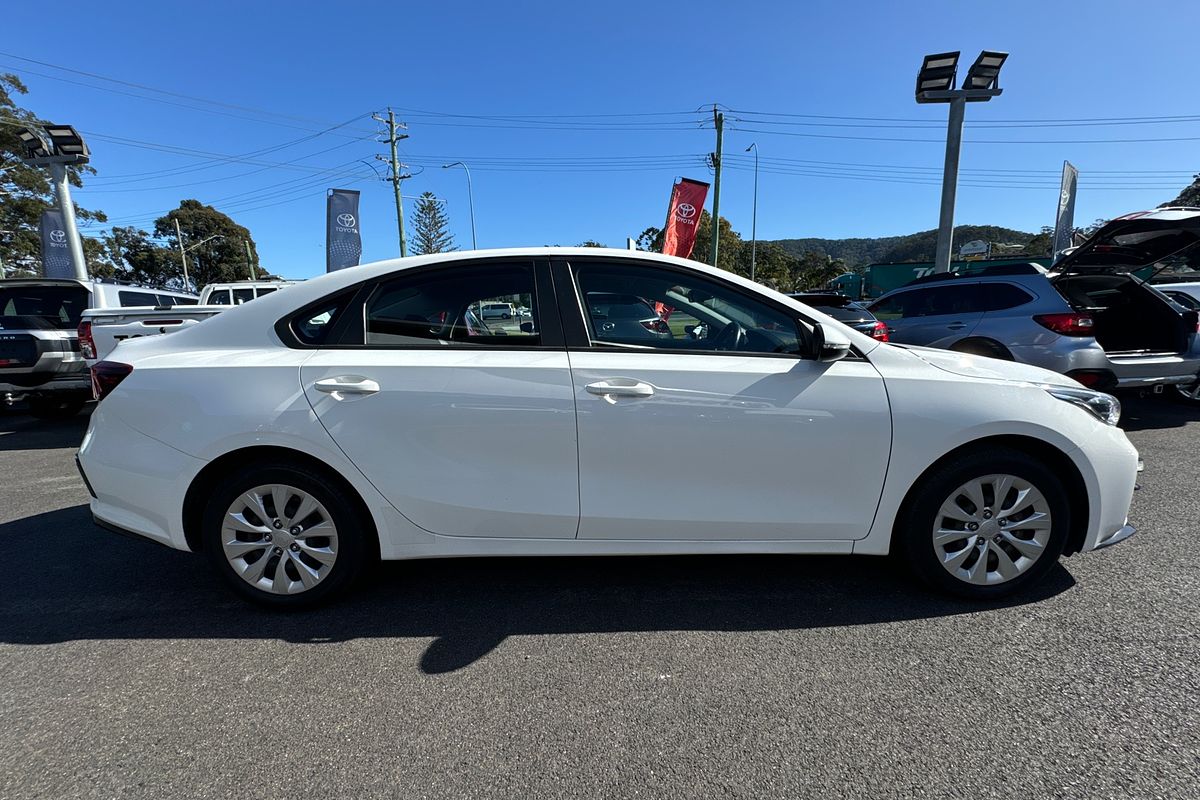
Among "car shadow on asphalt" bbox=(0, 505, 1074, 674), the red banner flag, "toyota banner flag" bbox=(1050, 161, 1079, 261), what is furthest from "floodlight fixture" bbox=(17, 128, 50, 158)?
"toyota banner flag" bbox=(1050, 161, 1079, 261)

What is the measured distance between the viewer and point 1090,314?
227 inches

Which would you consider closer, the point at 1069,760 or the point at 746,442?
the point at 1069,760

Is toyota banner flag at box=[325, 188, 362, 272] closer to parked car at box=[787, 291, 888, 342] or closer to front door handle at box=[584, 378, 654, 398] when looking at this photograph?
parked car at box=[787, 291, 888, 342]

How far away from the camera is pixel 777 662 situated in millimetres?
2275

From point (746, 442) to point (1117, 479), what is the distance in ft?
5.74

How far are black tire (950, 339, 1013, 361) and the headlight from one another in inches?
135

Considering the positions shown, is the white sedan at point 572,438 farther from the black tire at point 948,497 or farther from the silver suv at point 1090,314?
the silver suv at point 1090,314

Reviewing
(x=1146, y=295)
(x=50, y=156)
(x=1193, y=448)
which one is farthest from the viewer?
(x=50, y=156)

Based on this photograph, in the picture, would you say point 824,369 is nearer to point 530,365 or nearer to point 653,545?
point 653,545

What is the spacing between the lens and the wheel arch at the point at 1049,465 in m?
2.57

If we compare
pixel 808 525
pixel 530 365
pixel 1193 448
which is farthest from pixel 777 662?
pixel 1193 448

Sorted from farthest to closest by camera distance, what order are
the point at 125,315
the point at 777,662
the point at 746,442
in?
1. the point at 125,315
2. the point at 746,442
3. the point at 777,662

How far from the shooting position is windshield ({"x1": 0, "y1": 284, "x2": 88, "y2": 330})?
7.34 meters

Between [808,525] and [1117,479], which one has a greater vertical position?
[1117,479]
